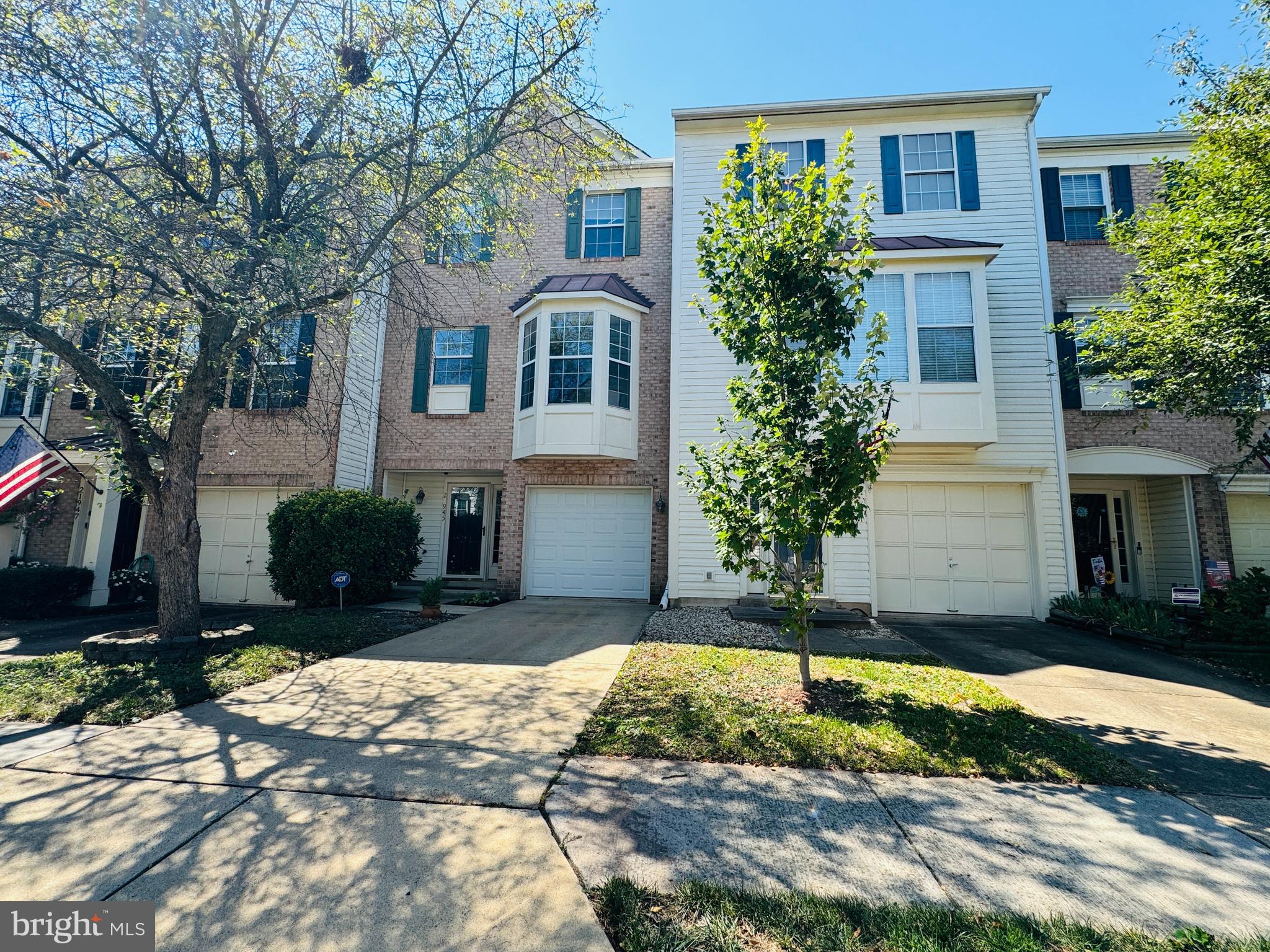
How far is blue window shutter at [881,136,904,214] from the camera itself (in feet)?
35.9

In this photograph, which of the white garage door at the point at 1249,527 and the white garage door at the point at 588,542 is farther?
the white garage door at the point at 588,542

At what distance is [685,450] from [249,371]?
7453 millimetres

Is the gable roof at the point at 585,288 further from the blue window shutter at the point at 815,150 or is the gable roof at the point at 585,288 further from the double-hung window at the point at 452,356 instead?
the blue window shutter at the point at 815,150

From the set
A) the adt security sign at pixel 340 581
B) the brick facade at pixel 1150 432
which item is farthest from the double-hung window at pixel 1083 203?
the adt security sign at pixel 340 581

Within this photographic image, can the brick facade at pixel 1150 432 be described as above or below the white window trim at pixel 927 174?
below

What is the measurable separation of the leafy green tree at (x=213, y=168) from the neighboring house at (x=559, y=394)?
12.5 ft

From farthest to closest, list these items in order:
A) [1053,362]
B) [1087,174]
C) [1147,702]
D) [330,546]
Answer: [1087,174] < [1053,362] < [330,546] < [1147,702]

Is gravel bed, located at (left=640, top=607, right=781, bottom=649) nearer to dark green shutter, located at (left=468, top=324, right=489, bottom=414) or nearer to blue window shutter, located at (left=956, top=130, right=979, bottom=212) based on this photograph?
dark green shutter, located at (left=468, top=324, right=489, bottom=414)

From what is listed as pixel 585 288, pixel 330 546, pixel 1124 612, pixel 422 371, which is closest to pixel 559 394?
pixel 585 288

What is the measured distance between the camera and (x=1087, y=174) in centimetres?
1166

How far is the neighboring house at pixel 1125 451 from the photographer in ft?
34.5

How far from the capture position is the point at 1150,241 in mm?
7742

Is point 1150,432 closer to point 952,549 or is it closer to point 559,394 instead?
point 952,549

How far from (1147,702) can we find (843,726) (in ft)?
11.5
